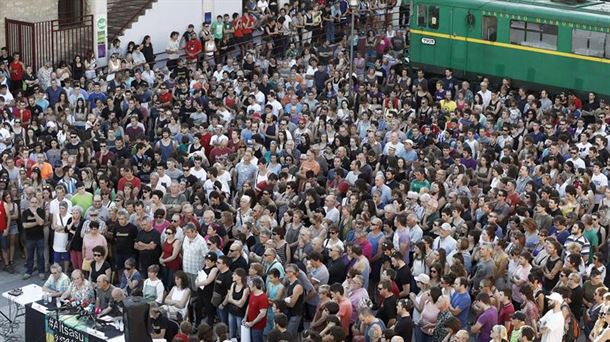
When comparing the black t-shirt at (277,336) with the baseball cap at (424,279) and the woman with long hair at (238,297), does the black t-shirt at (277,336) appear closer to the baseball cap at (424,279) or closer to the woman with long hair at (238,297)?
the woman with long hair at (238,297)

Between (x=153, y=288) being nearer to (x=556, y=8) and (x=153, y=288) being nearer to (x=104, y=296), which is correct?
(x=104, y=296)

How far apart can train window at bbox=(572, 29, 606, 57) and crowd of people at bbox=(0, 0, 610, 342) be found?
1245 millimetres

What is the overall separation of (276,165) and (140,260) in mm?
4184

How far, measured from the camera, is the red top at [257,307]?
17828mm

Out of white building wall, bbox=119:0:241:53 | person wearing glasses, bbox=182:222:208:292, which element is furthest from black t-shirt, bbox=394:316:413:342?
white building wall, bbox=119:0:241:53

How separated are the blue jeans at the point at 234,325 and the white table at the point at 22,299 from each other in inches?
121

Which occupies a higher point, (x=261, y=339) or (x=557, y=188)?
(x=557, y=188)

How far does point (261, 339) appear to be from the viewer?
18.1 meters

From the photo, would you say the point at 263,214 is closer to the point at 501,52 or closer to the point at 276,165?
the point at 276,165

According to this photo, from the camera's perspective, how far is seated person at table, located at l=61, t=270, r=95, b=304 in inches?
744

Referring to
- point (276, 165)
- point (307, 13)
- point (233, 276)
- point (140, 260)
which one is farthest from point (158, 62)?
point (233, 276)

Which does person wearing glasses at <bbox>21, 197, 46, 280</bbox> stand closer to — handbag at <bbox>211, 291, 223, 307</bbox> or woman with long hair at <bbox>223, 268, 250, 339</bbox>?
handbag at <bbox>211, 291, 223, 307</bbox>

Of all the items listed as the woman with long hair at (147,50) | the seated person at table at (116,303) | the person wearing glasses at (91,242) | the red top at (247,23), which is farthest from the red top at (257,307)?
the red top at (247,23)

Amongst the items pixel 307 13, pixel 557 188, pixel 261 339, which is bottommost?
pixel 261 339
